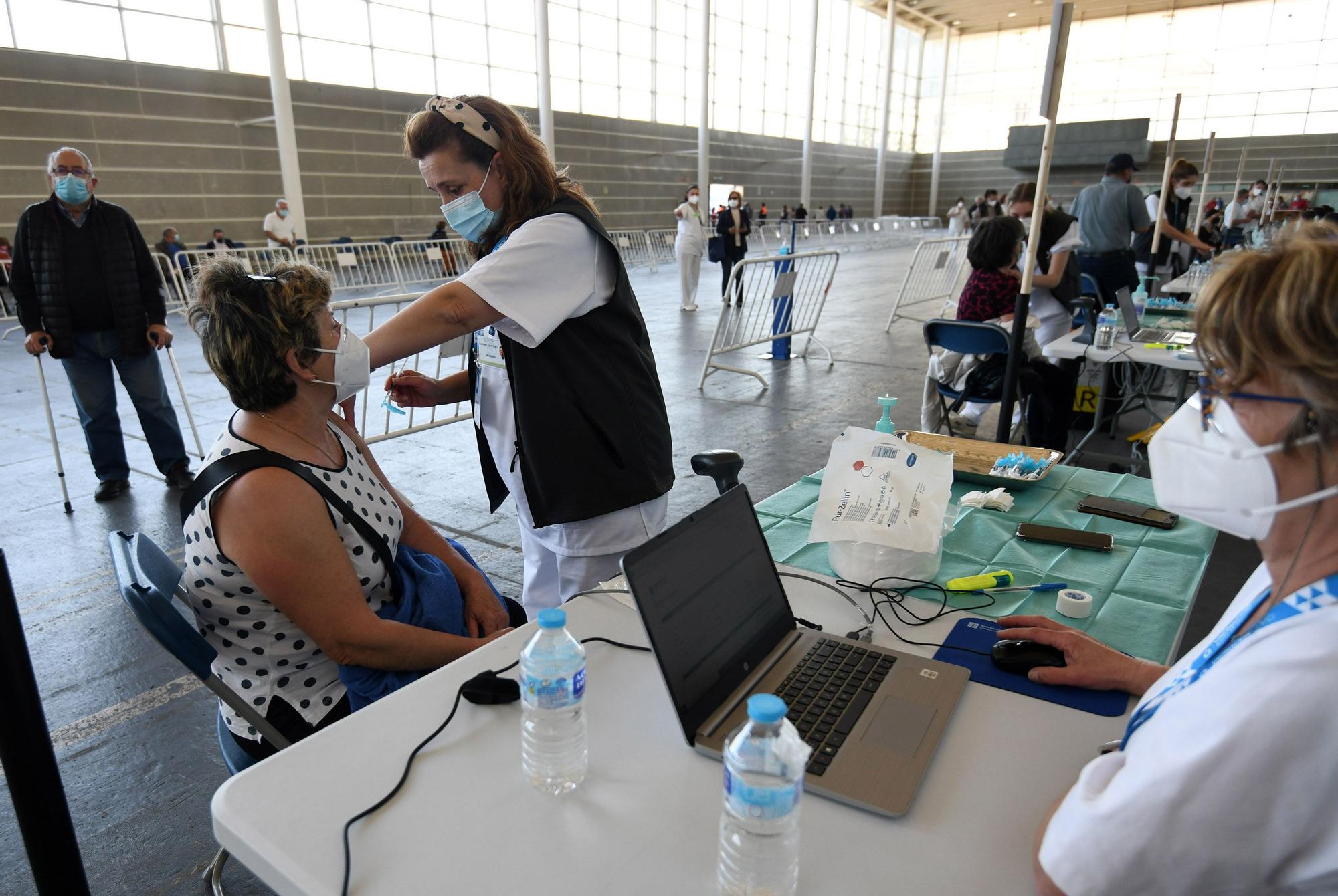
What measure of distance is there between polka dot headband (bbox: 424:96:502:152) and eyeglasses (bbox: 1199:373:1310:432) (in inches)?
56.2

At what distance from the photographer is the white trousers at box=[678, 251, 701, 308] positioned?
34.1ft

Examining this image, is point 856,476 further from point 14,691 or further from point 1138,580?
point 14,691

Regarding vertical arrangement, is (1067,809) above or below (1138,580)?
above

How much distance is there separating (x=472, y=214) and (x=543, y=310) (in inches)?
16.1

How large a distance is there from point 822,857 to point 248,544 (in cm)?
109

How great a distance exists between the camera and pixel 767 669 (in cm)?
123

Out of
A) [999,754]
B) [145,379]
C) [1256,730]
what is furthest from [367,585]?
[145,379]

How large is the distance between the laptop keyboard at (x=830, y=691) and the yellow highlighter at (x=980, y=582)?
380mm

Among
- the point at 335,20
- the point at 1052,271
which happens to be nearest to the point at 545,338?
the point at 1052,271

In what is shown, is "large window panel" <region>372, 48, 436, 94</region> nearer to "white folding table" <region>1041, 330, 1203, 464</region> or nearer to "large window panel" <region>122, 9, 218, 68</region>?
"large window panel" <region>122, 9, 218, 68</region>

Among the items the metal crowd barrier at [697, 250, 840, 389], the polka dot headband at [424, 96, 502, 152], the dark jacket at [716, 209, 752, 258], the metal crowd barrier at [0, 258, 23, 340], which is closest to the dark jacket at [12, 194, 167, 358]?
the polka dot headband at [424, 96, 502, 152]

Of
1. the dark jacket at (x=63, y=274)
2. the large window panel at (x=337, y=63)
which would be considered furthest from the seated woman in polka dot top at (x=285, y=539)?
the large window panel at (x=337, y=63)

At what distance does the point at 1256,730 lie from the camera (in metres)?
0.67

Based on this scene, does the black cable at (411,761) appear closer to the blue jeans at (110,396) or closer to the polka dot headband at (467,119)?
the polka dot headband at (467,119)
